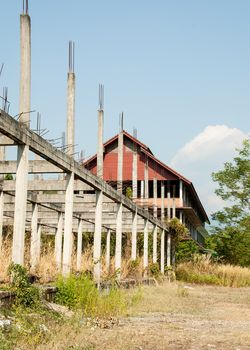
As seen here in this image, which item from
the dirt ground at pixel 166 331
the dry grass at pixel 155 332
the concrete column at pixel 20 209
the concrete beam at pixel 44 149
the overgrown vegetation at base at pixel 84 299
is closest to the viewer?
the dry grass at pixel 155 332

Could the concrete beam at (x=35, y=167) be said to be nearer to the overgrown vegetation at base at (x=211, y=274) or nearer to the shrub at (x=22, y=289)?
the shrub at (x=22, y=289)

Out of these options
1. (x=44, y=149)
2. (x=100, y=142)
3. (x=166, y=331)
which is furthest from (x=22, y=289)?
(x=100, y=142)

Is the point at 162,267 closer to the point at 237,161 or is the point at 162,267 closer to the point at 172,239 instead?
the point at 172,239

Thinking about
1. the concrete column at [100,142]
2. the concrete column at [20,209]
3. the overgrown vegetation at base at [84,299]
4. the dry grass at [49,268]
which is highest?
the concrete column at [100,142]

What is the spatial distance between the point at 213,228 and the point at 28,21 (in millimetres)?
32886

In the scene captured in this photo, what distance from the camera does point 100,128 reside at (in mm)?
17359

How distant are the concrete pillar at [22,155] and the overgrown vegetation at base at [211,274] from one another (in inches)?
792

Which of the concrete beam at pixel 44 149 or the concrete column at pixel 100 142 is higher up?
the concrete column at pixel 100 142

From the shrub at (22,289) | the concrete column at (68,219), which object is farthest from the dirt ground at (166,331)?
the concrete column at (68,219)

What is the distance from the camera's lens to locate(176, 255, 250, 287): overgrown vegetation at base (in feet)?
94.4

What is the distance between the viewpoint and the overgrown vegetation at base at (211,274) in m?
28.8

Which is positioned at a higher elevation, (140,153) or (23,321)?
(140,153)

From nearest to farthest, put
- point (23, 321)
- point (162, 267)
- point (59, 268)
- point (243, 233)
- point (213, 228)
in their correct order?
point (23, 321), point (59, 268), point (162, 267), point (243, 233), point (213, 228)

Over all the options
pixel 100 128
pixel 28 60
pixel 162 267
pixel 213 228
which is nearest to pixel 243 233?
pixel 213 228
